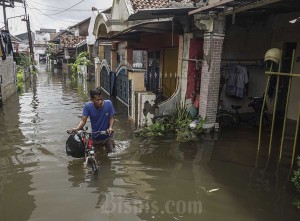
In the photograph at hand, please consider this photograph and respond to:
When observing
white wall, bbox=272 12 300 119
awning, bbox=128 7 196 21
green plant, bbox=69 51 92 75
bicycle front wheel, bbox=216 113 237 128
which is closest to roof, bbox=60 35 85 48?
green plant, bbox=69 51 92 75

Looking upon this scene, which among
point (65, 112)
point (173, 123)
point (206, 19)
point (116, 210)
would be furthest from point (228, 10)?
point (65, 112)

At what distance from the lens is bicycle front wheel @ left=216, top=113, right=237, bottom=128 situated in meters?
10.1

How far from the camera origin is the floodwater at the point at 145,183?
475 centimetres

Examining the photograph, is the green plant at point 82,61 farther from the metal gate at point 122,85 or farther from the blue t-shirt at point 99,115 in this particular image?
the blue t-shirt at point 99,115

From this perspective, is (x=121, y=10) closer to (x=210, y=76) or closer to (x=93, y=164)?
(x=210, y=76)

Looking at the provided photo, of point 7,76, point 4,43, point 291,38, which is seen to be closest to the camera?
point 291,38

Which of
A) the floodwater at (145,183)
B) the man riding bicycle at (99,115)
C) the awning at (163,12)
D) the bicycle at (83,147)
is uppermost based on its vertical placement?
the awning at (163,12)

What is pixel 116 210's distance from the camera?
189 inches

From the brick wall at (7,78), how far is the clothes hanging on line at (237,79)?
10.4 metres

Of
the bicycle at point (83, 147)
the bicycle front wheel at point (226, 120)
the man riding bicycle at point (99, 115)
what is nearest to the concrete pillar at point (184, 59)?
the bicycle front wheel at point (226, 120)

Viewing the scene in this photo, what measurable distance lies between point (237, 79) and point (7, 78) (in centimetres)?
1212

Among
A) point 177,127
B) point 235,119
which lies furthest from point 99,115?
point 235,119

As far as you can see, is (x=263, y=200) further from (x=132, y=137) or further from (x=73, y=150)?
(x=132, y=137)

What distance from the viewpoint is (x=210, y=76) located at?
8.82 metres
